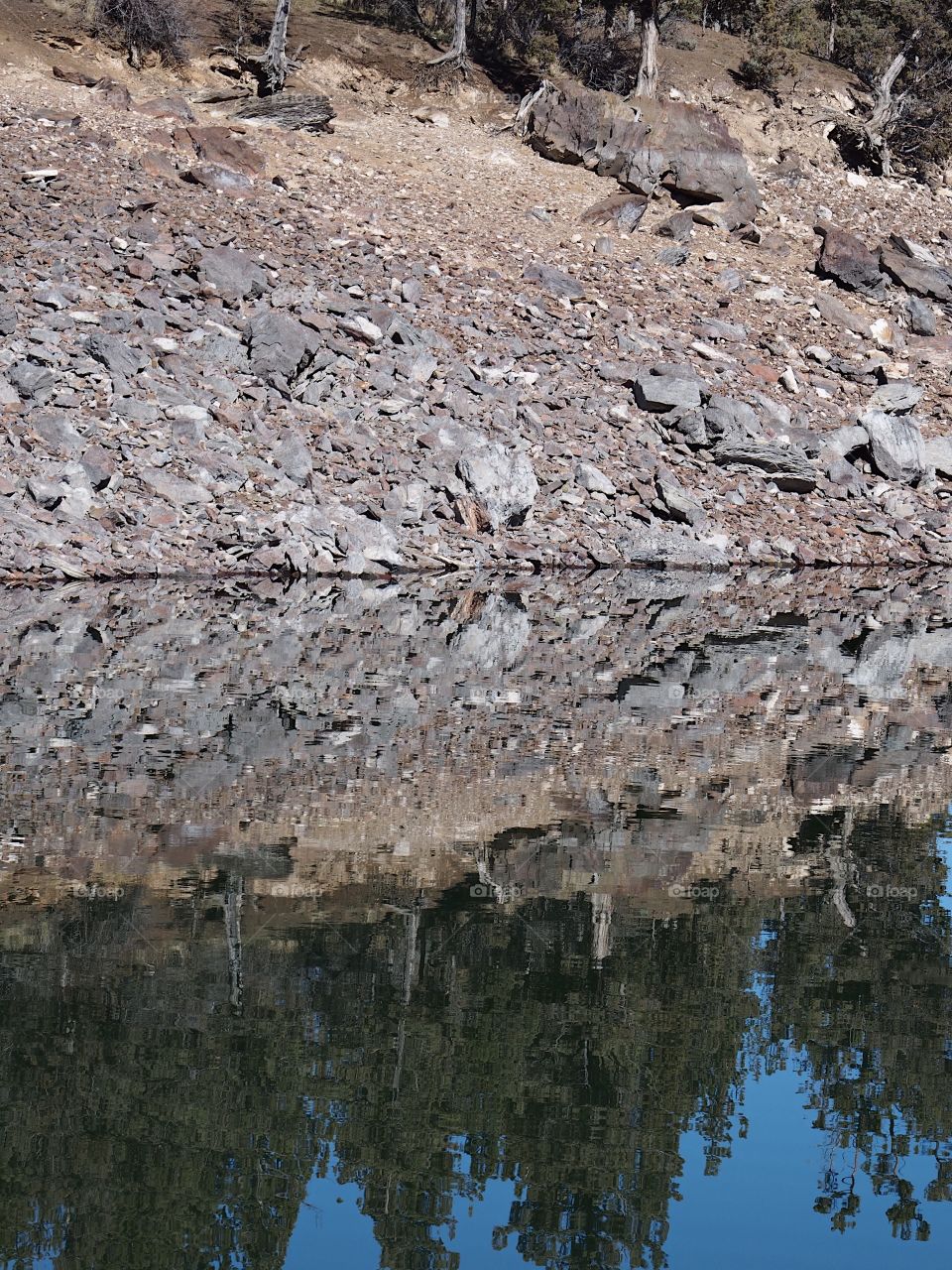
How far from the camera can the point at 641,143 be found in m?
38.3

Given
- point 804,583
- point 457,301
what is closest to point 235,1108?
point 804,583

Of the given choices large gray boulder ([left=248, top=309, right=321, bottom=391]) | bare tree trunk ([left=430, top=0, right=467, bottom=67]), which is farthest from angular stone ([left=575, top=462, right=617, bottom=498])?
bare tree trunk ([left=430, top=0, right=467, bottom=67])

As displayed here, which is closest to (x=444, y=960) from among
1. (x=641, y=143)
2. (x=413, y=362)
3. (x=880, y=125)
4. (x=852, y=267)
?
(x=413, y=362)

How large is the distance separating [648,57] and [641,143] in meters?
3.85

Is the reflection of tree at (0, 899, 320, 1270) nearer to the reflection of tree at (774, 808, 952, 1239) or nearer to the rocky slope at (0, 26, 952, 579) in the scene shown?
the reflection of tree at (774, 808, 952, 1239)

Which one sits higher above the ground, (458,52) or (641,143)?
(458,52)

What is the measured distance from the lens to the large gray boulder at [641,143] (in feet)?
125

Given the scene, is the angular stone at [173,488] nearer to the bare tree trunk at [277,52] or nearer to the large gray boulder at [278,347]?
the large gray boulder at [278,347]

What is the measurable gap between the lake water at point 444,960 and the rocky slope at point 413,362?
1003 centimetres

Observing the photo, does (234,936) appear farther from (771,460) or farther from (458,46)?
(458,46)

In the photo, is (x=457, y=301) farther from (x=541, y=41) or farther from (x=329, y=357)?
(x=541, y=41)

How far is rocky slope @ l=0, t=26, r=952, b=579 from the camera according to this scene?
2266cm

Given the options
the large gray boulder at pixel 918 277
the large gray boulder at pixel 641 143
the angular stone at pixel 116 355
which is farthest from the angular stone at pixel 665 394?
the large gray boulder at pixel 918 277

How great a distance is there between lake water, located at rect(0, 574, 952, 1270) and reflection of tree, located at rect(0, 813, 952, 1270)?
0.02 metres
